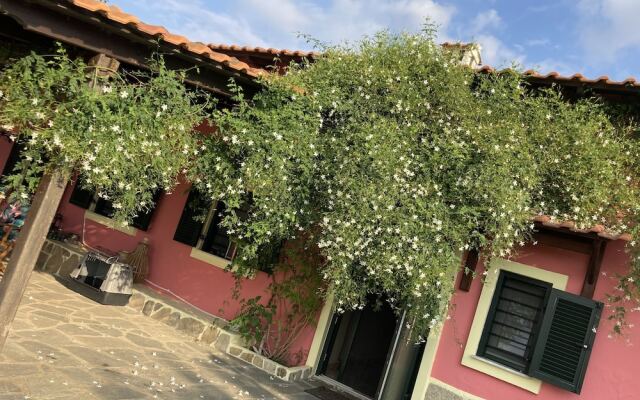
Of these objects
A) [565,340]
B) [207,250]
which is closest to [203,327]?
[207,250]

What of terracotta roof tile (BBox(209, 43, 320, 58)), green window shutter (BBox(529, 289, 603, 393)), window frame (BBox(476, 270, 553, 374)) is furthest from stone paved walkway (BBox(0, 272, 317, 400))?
terracotta roof tile (BBox(209, 43, 320, 58))

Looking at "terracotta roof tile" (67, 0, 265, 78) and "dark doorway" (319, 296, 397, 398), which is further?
"dark doorway" (319, 296, 397, 398)

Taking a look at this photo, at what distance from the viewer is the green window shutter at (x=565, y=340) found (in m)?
5.90

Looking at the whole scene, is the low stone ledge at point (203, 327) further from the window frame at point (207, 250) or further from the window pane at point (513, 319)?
the window pane at point (513, 319)

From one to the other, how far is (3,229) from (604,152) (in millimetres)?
9254

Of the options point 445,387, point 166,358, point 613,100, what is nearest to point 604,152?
point 613,100

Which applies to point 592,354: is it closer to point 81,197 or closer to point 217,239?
point 217,239

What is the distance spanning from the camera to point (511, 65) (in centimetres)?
700

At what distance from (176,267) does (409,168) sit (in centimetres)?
505

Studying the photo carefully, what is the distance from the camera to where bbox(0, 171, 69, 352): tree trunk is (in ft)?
13.5

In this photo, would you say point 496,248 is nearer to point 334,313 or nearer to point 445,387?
point 445,387

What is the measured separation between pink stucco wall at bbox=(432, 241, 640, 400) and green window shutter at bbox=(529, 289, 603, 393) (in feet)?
0.52

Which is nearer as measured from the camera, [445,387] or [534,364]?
Result: [534,364]

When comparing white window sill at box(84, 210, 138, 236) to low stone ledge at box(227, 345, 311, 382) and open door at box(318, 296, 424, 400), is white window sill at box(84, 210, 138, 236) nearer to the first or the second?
low stone ledge at box(227, 345, 311, 382)
